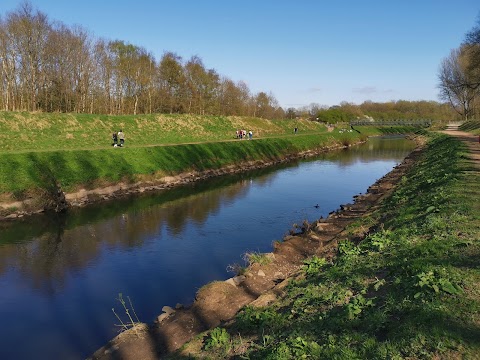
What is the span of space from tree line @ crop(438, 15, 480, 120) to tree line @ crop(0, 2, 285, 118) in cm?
5294

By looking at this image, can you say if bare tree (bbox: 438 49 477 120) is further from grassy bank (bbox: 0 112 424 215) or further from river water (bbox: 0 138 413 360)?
river water (bbox: 0 138 413 360)

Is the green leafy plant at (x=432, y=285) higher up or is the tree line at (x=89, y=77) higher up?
the tree line at (x=89, y=77)

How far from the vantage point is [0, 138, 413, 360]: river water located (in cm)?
1235

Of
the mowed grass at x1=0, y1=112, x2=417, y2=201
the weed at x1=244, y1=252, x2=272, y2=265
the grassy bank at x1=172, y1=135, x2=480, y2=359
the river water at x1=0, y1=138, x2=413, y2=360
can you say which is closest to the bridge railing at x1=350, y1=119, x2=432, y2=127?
the mowed grass at x1=0, y1=112, x2=417, y2=201

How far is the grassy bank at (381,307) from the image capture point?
6.77 metres

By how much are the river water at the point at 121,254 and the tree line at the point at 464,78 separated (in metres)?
33.1

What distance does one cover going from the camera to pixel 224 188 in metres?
37.0

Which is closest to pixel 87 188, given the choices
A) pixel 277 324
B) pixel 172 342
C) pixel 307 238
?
pixel 307 238

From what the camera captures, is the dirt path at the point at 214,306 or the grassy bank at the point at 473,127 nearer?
the dirt path at the point at 214,306

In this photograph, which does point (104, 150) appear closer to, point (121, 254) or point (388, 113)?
point (121, 254)

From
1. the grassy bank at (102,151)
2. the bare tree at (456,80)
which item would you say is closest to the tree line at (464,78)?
the bare tree at (456,80)

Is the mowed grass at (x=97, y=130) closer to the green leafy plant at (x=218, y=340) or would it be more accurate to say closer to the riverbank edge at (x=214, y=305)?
the riverbank edge at (x=214, y=305)

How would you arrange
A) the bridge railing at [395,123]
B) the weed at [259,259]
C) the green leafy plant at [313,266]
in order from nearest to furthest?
the green leafy plant at [313,266] → the weed at [259,259] → the bridge railing at [395,123]

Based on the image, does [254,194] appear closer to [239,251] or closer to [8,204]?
[239,251]
